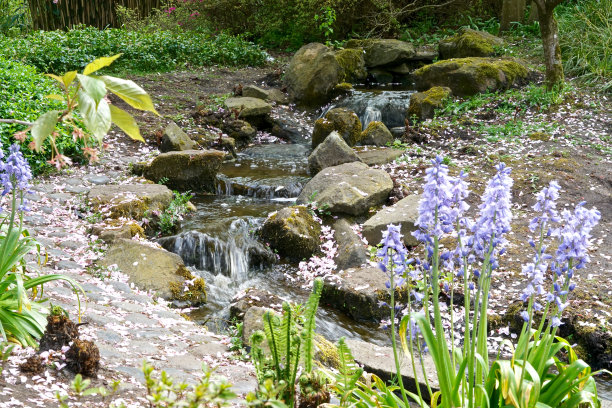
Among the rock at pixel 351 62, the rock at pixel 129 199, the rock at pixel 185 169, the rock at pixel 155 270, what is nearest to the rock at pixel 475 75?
the rock at pixel 351 62

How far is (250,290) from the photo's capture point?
558 centimetres

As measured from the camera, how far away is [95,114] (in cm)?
150

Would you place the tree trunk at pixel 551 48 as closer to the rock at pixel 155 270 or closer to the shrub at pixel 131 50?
the shrub at pixel 131 50

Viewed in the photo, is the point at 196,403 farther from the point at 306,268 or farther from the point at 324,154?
the point at 324,154

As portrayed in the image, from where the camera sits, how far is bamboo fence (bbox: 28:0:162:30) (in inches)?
754

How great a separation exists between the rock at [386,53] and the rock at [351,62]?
0.38 m

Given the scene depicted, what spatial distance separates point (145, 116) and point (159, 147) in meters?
1.67

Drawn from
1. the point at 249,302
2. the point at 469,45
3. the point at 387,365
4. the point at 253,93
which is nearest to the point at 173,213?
the point at 249,302

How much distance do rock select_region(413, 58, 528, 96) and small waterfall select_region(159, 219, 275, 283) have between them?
641cm

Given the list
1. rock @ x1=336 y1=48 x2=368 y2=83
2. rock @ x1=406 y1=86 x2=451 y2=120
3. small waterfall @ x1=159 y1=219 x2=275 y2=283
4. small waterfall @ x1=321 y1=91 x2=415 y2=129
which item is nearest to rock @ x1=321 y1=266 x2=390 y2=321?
small waterfall @ x1=159 y1=219 x2=275 y2=283

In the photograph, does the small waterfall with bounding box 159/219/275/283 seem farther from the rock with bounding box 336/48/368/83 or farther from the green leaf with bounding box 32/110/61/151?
the rock with bounding box 336/48/368/83

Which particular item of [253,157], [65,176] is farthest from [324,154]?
[65,176]

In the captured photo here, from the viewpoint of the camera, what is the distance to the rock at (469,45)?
1348cm

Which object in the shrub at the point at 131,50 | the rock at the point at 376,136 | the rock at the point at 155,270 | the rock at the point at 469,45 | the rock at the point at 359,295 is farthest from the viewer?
the rock at the point at 469,45
